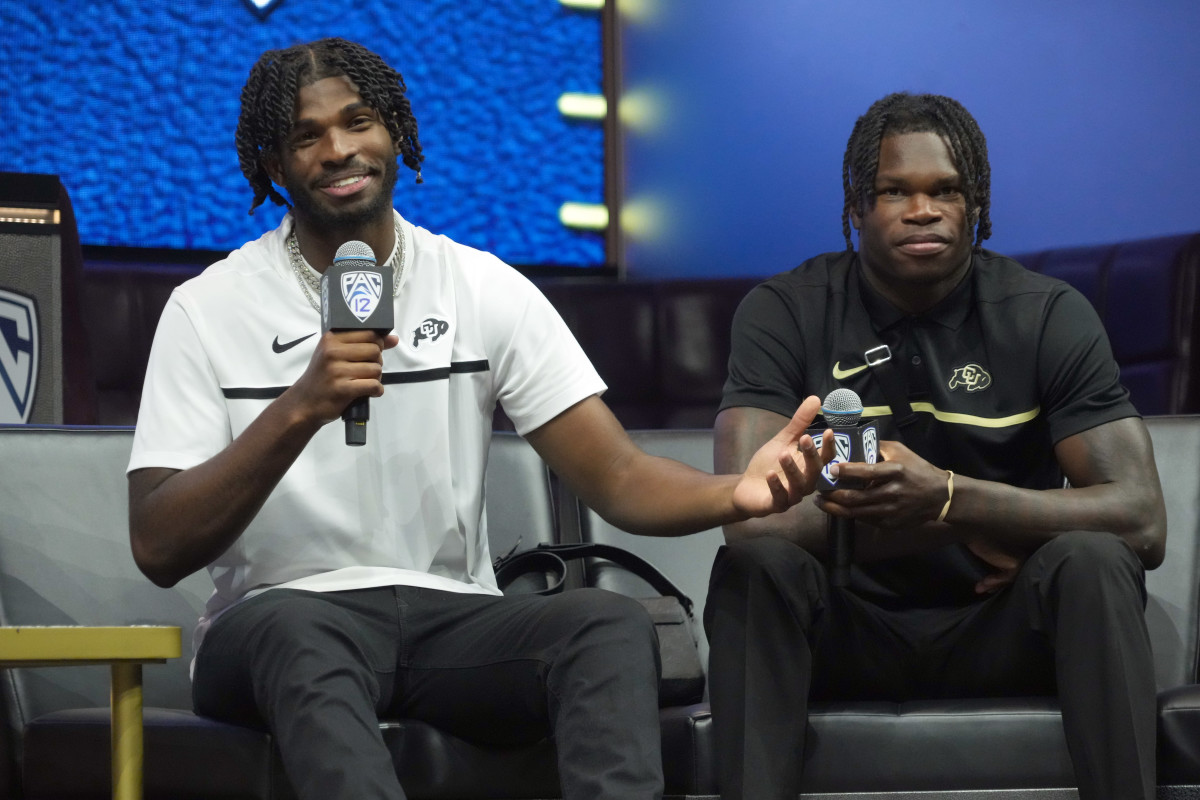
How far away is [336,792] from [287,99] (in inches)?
40.7

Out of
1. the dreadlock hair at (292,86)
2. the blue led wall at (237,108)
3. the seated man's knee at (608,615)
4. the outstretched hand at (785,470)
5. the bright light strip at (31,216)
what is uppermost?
the blue led wall at (237,108)

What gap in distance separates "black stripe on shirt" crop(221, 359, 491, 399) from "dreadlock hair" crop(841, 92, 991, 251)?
717 mm

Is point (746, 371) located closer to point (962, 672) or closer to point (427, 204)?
point (962, 672)

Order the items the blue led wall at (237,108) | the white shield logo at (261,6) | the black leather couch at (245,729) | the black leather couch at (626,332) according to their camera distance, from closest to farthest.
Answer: the black leather couch at (245,729) → the black leather couch at (626,332) → the blue led wall at (237,108) → the white shield logo at (261,6)

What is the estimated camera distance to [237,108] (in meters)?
4.24

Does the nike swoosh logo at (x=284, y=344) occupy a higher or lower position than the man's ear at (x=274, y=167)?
lower

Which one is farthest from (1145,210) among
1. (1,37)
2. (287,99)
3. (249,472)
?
(1,37)

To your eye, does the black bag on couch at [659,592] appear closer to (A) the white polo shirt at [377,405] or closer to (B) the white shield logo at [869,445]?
(A) the white polo shirt at [377,405]

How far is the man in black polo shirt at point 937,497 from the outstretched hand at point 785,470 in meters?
0.08

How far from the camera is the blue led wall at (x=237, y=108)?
4141 mm

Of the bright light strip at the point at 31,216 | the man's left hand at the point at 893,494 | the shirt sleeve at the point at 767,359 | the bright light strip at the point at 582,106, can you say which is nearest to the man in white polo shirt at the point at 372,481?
the man's left hand at the point at 893,494

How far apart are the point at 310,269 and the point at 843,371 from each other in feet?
2.69

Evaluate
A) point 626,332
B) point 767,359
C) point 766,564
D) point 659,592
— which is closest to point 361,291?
point 766,564

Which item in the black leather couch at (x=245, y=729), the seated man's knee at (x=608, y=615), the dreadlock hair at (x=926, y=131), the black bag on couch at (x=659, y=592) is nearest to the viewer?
the seated man's knee at (x=608, y=615)
